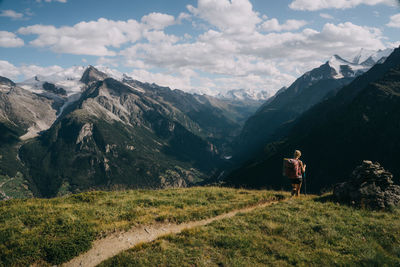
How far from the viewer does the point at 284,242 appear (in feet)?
42.1

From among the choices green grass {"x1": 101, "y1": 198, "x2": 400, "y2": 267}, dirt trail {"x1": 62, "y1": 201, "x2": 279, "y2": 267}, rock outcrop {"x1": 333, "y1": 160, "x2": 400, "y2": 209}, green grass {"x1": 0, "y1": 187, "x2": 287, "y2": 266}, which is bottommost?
dirt trail {"x1": 62, "y1": 201, "x2": 279, "y2": 267}

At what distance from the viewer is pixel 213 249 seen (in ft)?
40.3

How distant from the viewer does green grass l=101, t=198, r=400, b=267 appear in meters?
11.2

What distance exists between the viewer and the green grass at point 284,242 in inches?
442

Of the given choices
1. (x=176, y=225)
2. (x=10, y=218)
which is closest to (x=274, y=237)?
(x=176, y=225)

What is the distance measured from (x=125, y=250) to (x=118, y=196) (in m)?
10.9

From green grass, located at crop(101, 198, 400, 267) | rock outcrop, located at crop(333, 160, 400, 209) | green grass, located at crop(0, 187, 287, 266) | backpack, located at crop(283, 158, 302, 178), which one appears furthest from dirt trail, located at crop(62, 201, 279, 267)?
rock outcrop, located at crop(333, 160, 400, 209)

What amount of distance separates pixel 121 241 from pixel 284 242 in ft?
31.0

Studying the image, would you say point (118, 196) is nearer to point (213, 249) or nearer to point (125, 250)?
point (125, 250)

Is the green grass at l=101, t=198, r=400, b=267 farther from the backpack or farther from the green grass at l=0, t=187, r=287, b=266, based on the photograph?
the backpack

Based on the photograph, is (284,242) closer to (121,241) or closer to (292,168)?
(292,168)

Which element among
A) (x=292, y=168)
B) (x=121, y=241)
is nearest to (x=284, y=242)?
(x=292, y=168)

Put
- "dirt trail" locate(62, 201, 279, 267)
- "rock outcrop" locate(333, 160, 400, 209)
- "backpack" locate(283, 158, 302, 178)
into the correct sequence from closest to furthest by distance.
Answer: "dirt trail" locate(62, 201, 279, 267) → "rock outcrop" locate(333, 160, 400, 209) → "backpack" locate(283, 158, 302, 178)

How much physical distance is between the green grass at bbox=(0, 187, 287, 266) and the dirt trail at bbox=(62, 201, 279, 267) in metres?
0.40
